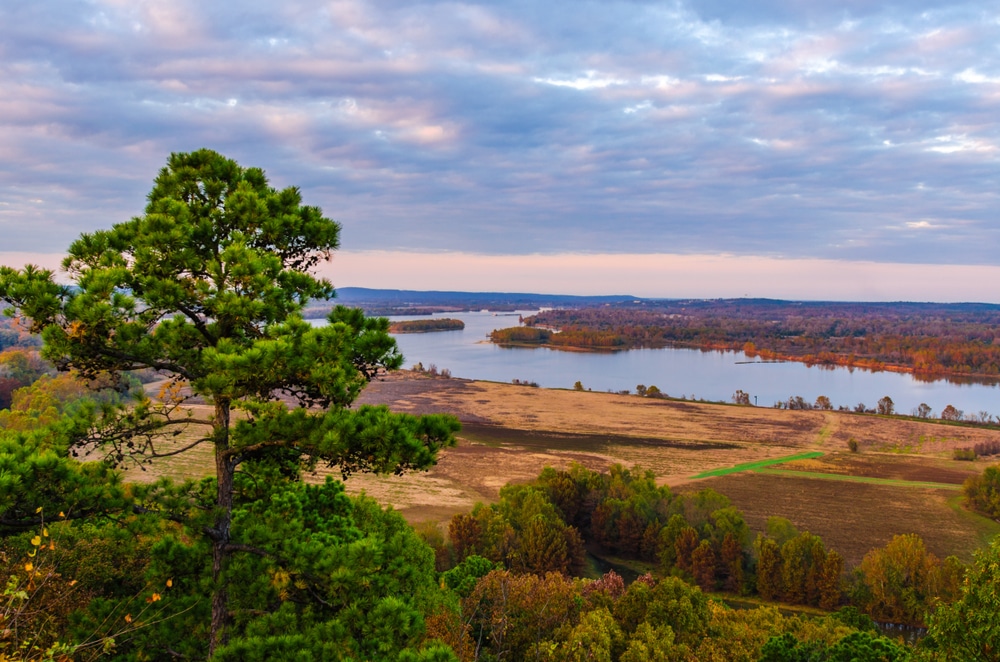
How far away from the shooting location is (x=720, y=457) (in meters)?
42.5

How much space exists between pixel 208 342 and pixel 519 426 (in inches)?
1803

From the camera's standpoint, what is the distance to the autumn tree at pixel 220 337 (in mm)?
5316

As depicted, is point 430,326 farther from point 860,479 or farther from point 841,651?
point 841,651

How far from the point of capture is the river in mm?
70188

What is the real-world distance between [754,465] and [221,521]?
40256mm

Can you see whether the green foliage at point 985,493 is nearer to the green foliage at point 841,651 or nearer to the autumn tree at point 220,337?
the green foliage at point 841,651

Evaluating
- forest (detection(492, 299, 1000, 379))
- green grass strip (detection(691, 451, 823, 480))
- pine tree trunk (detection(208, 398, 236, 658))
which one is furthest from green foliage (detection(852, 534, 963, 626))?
forest (detection(492, 299, 1000, 379))

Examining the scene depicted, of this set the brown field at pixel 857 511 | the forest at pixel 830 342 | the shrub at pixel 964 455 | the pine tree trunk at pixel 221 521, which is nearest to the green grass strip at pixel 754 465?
the brown field at pixel 857 511

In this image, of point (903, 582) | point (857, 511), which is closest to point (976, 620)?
point (903, 582)

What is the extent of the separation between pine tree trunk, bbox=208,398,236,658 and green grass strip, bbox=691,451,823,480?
34592mm

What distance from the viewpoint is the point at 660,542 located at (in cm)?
2527

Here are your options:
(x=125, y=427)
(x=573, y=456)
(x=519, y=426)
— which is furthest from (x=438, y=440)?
(x=519, y=426)

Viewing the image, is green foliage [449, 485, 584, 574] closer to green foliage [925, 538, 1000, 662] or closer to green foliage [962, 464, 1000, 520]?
green foliage [925, 538, 1000, 662]

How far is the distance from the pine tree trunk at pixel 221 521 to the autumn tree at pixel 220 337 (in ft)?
0.04
